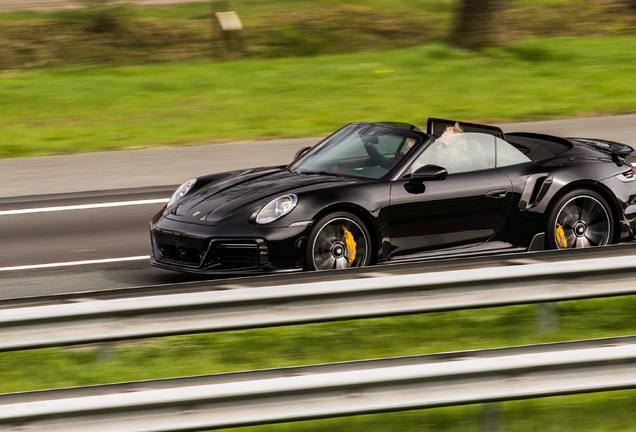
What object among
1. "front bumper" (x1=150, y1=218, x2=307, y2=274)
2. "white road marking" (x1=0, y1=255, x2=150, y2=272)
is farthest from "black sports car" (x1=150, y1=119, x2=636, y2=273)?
"white road marking" (x1=0, y1=255, x2=150, y2=272)

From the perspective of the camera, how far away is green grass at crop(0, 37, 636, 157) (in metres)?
15.9

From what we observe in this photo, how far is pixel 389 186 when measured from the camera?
28.4 ft

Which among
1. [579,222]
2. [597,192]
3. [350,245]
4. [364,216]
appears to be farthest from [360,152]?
[597,192]

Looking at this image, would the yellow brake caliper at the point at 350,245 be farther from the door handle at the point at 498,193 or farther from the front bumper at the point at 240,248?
the door handle at the point at 498,193

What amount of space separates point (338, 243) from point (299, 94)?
9785mm

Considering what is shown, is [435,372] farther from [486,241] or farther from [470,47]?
[470,47]

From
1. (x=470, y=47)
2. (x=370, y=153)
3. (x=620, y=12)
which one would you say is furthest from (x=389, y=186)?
(x=620, y=12)

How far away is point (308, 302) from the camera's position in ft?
17.1

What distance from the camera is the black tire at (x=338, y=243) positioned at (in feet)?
27.5

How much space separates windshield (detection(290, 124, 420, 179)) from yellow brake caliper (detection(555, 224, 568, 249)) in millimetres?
1389

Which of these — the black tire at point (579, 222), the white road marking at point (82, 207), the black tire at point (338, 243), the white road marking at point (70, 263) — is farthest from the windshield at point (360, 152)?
the white road marking at point (82, 207)

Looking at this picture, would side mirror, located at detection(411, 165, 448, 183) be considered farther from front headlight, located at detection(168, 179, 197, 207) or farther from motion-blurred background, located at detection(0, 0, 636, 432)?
front headlight, located at detection(168, 179, 197, 207)

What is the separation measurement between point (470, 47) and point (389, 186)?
12874mm

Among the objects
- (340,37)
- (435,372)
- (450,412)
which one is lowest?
(450,412)
